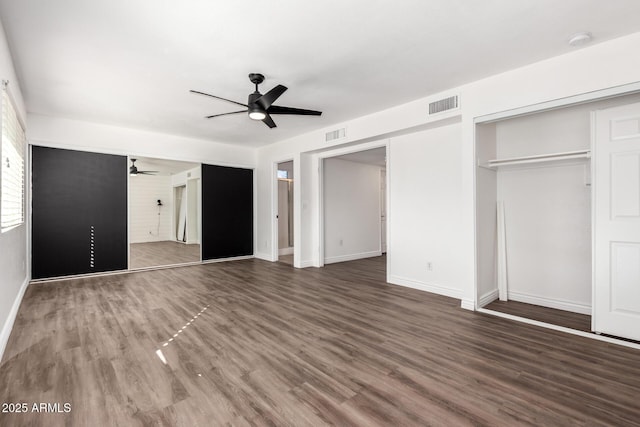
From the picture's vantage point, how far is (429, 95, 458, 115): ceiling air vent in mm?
3697

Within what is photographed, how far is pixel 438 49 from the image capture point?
2.86 meters

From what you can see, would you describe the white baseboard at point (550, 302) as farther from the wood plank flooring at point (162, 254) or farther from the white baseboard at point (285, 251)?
the wood plank flooring at point (162, 254)

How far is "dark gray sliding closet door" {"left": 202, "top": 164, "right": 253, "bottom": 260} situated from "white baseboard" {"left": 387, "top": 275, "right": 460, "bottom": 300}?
378 cm

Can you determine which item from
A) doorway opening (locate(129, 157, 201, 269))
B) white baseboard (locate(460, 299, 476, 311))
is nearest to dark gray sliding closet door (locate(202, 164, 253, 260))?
doorway opening (locate(129, 157, 201, 269))

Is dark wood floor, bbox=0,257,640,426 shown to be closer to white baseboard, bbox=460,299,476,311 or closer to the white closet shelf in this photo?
white baseboard, bbox=460,299,476,311

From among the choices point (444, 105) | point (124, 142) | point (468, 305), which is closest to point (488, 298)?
point (468, 305)

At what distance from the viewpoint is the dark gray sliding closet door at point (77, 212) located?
15.8 feet

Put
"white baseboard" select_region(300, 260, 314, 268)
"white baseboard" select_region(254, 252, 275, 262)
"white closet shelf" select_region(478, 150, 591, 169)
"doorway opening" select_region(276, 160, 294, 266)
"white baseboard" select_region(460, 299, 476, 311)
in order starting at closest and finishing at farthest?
1. "white closet shelf" select_region(478, 150, 591, 169)
2. "white baseboard" select_region(460, 299, 476, 311)
3. "white baseboard" select_region(300, 260, 314, 268)
4. "white baseboard" select_region(254, 252, 275, 262)
5. "doorway opening" select_region(276, 160, 294, 266)

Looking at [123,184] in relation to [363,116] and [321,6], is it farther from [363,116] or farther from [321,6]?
[321,6]

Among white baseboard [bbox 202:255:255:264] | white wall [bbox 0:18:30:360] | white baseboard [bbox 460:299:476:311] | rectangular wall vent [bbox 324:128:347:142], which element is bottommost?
white baseboard [bbox 460:299:476:311]

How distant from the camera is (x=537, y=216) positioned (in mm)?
3670

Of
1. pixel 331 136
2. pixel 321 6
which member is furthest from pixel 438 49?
pixel 331 136

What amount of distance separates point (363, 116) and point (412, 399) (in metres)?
4.03

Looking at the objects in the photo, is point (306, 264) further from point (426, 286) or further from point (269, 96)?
point (269, 96)
